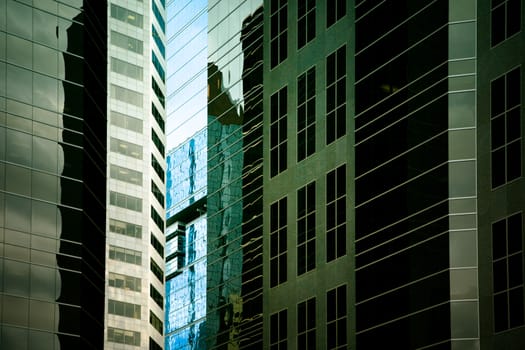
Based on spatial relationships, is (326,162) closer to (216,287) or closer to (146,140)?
(216,287)

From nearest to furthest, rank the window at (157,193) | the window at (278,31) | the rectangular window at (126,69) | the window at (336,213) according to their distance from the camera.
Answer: the window at (336,213) < the window at (278,31) < the rectangular window at (126,69) < the window at (157,193)

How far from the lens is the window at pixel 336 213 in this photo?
80.6m

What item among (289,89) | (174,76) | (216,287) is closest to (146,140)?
(174,76)

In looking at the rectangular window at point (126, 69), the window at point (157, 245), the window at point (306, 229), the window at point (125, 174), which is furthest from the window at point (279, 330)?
the rectangular window at point (126, 69)

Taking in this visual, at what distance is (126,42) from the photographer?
511 feet

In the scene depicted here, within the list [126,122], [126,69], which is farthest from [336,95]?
[126,69]

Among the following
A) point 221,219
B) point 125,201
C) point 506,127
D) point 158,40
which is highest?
point 158,40

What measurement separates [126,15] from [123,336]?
41872 millimetres

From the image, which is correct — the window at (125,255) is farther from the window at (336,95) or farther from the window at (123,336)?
the window at (336,95)

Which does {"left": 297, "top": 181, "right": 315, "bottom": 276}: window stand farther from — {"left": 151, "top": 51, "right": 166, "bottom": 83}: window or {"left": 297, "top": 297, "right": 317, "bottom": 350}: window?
{"left": 151, "top": 51, "right": 166, "bottom": 83}: window

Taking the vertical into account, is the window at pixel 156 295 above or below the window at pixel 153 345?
above

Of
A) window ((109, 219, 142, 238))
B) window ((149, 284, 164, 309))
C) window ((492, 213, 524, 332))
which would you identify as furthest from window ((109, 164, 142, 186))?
window ((492, 213, 524, 332))

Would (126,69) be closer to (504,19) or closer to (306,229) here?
(306,229)

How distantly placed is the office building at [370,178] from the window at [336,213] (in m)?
0.14
